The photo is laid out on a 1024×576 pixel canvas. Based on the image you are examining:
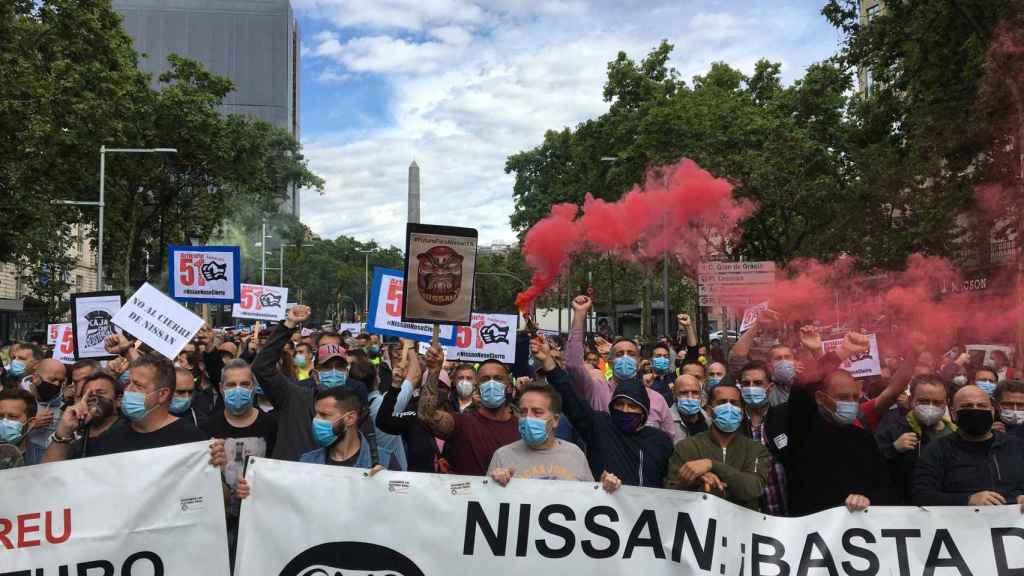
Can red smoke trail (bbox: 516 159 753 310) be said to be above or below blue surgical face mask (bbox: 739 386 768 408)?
above

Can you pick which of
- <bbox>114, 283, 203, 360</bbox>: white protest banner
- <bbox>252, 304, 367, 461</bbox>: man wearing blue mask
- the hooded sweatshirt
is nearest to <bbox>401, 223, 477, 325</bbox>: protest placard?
<bbox>252, 304, 367, 461</bbox>: man wearing blue mask

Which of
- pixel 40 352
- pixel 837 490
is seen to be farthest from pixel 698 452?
pixel 40 352

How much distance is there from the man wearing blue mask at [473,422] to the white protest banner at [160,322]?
7.67 ft

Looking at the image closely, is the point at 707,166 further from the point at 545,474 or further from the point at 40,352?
the point at 545,474

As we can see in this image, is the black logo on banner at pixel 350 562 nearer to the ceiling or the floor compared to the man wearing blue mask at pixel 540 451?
nearer to the floor

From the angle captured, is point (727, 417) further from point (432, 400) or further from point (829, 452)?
point (432, 400)

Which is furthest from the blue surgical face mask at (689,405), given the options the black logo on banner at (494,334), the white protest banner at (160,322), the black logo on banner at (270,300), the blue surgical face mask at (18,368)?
the black logo on banner at (270,300)

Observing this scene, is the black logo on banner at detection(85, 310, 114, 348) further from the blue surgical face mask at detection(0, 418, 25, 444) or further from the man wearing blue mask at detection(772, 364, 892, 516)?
the man wearing blue mask at detection(772, 364, 892, 516)

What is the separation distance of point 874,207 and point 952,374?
399 inches

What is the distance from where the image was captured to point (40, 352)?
9.41 m

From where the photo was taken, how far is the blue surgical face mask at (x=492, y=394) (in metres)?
5.75

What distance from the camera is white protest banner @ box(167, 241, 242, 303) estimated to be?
9281 millimetres

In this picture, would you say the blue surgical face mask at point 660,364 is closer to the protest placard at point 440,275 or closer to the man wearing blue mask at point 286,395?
the protest placard at point 440,275

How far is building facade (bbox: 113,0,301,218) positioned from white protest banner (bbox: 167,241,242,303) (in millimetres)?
94861
